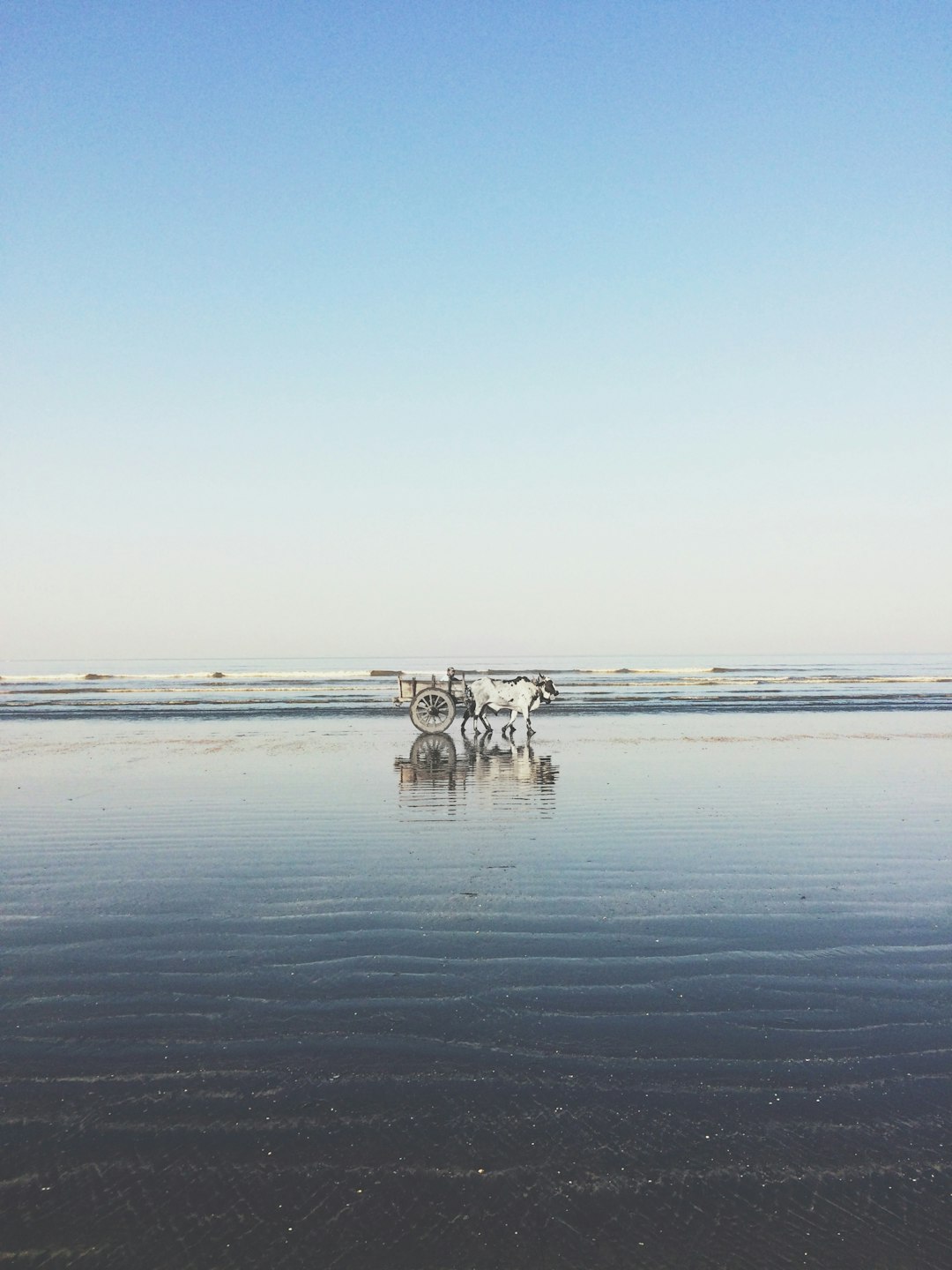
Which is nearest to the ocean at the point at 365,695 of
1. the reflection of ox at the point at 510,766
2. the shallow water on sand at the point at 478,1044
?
the reflection of ox at the point at 510,766

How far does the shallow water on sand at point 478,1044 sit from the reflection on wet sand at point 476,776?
1.85m

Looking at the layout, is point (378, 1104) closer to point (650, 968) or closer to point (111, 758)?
point (650, 968)

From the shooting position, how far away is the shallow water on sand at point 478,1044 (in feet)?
10.5

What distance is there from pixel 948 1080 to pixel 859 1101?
1.97 feet

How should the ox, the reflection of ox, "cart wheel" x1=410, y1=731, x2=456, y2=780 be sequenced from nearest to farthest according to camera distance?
the reflection of ox
"cart wheel" x1=410, y1=731, x2=456, y2=780
the ox

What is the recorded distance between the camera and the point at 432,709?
24547mm

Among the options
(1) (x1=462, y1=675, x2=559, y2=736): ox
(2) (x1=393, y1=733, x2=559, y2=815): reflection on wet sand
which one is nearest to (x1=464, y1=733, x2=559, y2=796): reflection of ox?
(2) (x1=393, y1=733, x2=559, y2=815): reflection on wet sand

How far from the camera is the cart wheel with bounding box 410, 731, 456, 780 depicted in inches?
645

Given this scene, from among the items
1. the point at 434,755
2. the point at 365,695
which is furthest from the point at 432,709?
the point at 365,695

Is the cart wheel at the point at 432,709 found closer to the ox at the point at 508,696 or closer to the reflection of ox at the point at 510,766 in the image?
the ox at the point at 508,696

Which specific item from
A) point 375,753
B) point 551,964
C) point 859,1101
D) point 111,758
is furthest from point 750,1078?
point 111,758

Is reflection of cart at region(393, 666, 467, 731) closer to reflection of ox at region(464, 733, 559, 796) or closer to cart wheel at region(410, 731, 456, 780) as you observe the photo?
cart wheel at region(410, 731, 456, 780)

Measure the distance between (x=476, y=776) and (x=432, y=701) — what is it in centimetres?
887

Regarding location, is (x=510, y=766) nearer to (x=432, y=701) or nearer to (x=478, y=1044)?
(x=432, y=701)
